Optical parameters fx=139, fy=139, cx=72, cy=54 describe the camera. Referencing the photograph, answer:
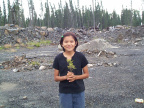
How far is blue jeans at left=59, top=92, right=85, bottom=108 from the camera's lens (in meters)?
1.88

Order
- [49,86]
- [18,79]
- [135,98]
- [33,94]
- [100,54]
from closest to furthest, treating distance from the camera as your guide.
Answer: [135,98], [33,94], [49,86], [18,79], [100,54]

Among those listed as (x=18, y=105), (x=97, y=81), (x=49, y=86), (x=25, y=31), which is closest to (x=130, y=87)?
(x=97, y=81)

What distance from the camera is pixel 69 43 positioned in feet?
6.24

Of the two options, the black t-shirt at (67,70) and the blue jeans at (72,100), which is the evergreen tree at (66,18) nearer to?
the black t-shirt at (67,70)

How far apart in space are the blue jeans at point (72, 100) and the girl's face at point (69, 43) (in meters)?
0.63

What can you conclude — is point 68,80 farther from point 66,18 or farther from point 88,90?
point 66,18

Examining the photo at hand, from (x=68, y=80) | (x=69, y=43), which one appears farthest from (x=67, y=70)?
(x=69, y=43)

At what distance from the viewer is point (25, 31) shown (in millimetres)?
19781

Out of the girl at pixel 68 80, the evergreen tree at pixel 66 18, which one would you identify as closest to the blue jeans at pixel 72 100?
the girl at pixel 68 80

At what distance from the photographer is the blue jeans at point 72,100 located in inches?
73.9

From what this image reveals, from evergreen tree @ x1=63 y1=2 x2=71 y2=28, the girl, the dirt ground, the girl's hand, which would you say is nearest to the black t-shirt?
the girl

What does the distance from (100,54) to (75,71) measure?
22.2 feet

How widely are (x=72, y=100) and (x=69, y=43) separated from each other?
2.58 feet

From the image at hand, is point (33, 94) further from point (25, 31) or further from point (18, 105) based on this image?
point (25, 31)
